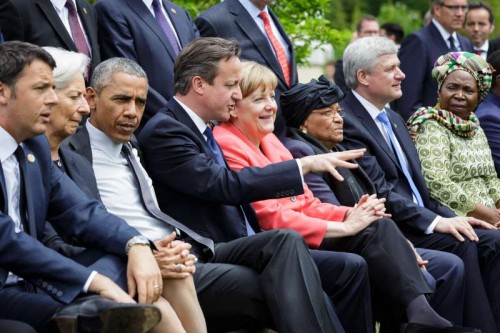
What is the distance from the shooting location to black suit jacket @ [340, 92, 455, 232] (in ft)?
24.8

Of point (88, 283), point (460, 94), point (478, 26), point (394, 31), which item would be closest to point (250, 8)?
point (460, 94)

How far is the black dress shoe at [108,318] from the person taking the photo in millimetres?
4637

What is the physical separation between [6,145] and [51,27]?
71.4 inches

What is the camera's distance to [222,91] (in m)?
6.48

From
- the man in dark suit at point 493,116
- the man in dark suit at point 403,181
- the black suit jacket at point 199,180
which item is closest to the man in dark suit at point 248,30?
the man in dark suit at point 403,181

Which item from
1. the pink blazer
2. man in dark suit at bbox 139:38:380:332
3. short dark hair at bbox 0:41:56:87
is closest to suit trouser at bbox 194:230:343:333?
man in dark suit at bbox 139:38:380:332

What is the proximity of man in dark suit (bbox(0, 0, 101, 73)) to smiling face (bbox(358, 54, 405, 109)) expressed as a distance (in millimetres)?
2003

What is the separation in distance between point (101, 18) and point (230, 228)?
5.88 ft

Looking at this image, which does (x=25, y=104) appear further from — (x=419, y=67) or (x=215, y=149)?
(x=419, y=67)

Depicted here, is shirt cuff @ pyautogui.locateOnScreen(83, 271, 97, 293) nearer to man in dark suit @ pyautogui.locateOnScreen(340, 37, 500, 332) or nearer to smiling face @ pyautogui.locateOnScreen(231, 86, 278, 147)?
smiling face @ pyautogui.locateOnScreen(231, 86, 278, 147)

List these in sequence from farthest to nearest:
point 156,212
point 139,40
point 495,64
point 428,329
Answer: point 495,64
point 139,40
point 428,329
point 156,212

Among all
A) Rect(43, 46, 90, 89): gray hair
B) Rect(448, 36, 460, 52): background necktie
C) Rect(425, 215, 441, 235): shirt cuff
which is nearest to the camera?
Rect(43, 46, 90, 89): gray hair

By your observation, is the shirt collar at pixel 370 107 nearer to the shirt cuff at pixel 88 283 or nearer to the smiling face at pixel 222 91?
the smiling face at pixel 222 91

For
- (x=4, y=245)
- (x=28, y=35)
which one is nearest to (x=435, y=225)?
(x=28, y=35)
